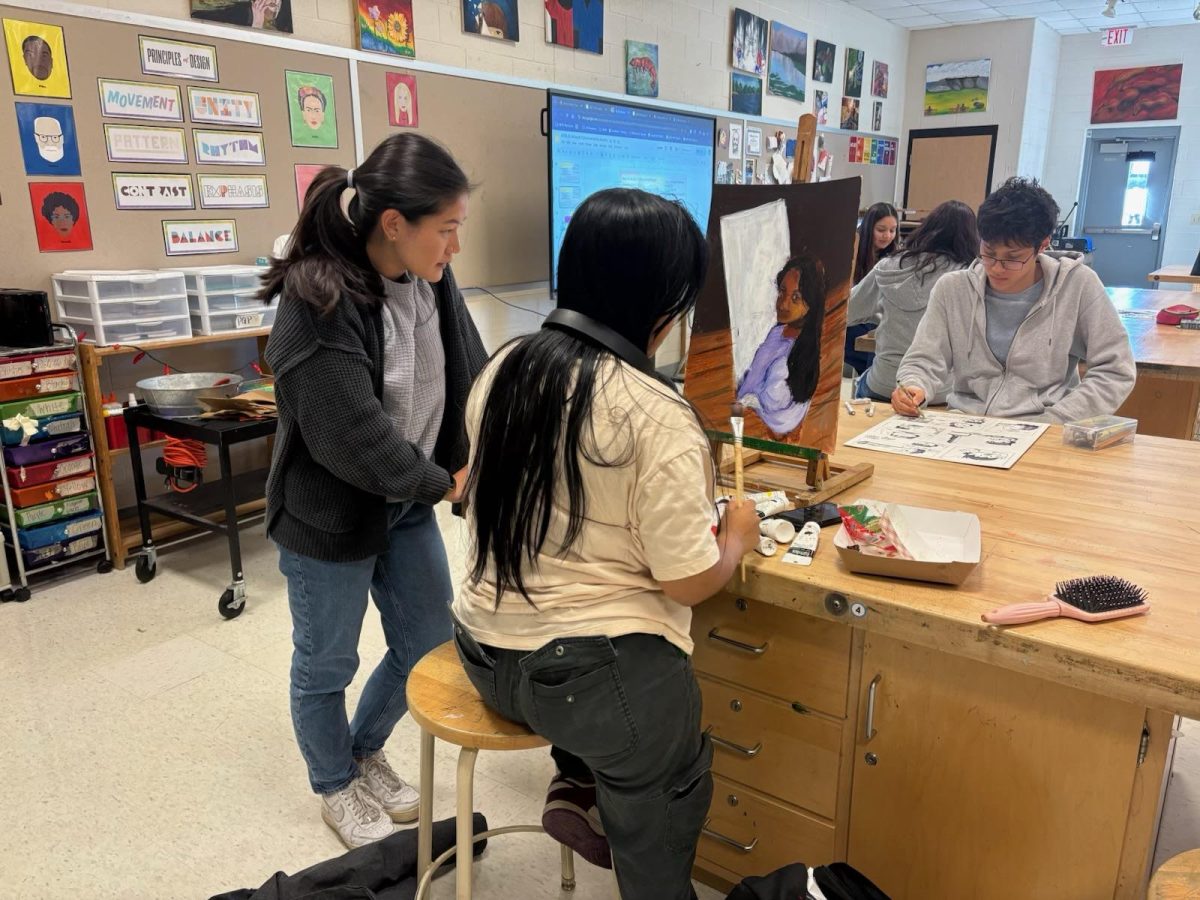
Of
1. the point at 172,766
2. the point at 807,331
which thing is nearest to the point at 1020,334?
the point at 807,331

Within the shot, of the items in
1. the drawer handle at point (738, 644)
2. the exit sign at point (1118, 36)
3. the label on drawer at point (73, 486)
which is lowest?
the label on drawer at point (73, 486)

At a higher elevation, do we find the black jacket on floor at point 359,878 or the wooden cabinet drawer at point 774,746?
the wooden cabinet drawer at point 774,746

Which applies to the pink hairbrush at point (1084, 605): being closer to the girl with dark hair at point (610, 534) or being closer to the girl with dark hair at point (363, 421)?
the girl with dark hair at point (610, 534)

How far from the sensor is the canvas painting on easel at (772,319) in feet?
5.36

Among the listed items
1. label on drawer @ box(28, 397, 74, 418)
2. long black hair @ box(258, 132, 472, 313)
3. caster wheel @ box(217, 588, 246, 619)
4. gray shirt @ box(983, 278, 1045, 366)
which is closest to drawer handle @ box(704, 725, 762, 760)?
long black hair @ box(258, 132, 472, 313)

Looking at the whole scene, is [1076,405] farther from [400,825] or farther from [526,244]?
[526,244]

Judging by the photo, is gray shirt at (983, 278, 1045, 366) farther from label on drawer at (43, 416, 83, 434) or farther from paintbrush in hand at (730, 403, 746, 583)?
label on drawer at (43, 416, 83, 434)

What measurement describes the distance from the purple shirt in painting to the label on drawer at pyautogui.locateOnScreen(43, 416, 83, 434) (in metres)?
2.42

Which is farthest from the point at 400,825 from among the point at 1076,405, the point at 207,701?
the point at 1076,405

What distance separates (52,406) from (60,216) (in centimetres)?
65

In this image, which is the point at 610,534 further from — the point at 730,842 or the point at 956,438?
the point at 956,438

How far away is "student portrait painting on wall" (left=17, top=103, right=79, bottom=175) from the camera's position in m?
2.86

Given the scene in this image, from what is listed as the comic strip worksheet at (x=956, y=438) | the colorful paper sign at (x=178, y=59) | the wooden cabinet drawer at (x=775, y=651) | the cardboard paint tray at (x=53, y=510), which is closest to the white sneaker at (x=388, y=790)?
the wooden cabinet drawer at (x=775, y=651)

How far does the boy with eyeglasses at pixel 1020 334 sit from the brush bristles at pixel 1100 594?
1060 mm
